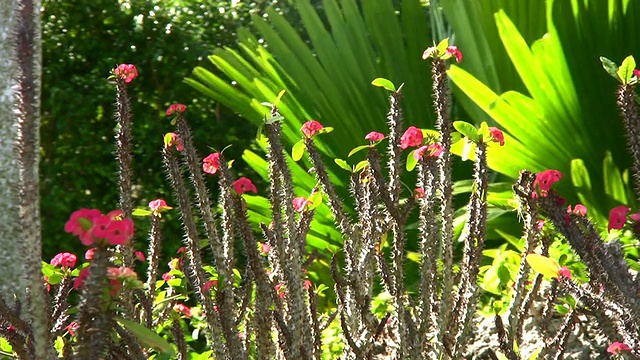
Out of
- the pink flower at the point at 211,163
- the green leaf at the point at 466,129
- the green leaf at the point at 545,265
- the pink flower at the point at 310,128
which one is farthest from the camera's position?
the pink flower at the point at 211,163

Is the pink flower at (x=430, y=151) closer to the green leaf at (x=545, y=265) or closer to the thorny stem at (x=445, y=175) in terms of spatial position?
the thorny stem at (x=445, y=175)

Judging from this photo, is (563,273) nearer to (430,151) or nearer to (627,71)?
(627,71)

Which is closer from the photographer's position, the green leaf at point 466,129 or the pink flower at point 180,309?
the green leaf at point 466,129

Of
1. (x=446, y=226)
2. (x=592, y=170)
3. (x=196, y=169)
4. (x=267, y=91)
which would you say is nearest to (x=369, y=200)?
(x=446, y=226)

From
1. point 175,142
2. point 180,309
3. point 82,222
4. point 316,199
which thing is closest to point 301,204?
point 316,199

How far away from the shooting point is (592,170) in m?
4.08

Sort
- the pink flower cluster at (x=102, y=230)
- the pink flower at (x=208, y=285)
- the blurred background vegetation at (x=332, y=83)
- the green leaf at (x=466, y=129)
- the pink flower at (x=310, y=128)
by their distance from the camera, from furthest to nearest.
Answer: the blurred background vegetation at (x=332, y=83) → the pink flower at (x=310, y=128) → the pink flower at (x=208, y=285) → the green leaf at (x=466, y=129) → the pink flower cluster at (x=102, y=230)

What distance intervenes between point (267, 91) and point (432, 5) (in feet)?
5.36

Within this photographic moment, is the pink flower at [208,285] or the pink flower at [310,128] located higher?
the pink flower at [310,128]

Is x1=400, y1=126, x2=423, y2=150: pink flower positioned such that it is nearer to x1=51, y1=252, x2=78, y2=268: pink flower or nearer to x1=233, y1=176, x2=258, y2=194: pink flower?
x1=233, y1=176, x2=258, y2=194: pink flower

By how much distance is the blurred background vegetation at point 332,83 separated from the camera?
3.89 metres

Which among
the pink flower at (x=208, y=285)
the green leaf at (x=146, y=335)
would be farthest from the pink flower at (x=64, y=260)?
the green leaf at (x=146, y=335)

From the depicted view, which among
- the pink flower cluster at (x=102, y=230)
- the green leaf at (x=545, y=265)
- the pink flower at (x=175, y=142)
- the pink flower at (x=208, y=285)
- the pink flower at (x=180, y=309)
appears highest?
the pink flower at (x=175, y=142)

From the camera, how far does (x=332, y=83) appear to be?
499cm
